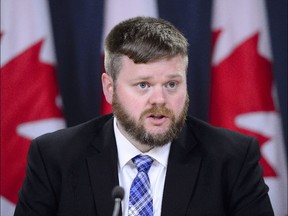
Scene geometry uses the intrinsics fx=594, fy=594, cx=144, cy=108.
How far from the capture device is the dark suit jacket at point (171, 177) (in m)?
1.83

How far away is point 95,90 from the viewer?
2.39 meters

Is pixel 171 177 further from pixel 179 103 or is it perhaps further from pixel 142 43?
pixel 142 43

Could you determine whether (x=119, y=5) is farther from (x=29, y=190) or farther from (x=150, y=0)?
(x=29, y=190)

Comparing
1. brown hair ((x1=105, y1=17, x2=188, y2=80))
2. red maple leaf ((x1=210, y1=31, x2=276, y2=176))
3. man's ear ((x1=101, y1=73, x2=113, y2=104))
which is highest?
brown hair ((x1=105, y1=17, x2=188, y2=80))

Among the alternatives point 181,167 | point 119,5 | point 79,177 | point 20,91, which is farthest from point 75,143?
point 119,5

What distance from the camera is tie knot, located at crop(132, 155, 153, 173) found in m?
1.86

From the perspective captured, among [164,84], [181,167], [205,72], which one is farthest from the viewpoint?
[205,72]

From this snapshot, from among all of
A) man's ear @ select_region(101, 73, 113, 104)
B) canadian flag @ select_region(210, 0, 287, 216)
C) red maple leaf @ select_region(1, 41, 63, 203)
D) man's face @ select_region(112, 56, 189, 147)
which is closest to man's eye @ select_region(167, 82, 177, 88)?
man's face @ select_region(112, 56, 189, 147)

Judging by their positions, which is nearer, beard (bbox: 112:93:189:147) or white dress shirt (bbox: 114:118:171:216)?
beard (bbox: 112:93:189:147)

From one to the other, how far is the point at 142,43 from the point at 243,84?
0.75 metres

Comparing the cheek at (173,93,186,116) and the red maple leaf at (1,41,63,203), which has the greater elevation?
the cheek at (173,93,186,116)

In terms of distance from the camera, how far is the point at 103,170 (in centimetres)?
187

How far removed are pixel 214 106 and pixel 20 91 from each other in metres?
0.78

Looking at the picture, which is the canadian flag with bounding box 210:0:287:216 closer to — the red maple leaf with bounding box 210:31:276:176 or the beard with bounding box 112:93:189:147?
the red maple leaf with bounding box 210:31:276:176
